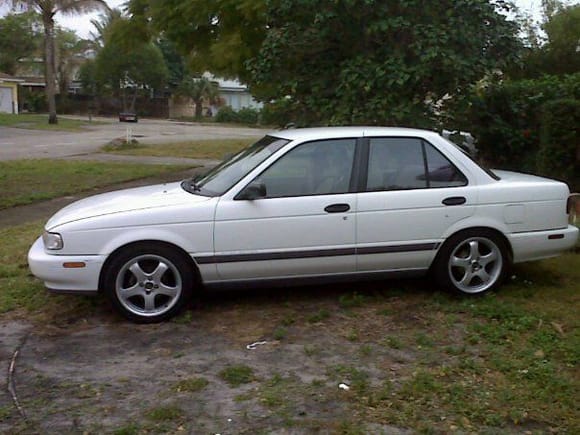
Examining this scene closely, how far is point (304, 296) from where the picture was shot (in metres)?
6.25

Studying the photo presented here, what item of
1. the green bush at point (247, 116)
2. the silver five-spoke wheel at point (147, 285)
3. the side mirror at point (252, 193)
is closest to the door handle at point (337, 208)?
the side mirror at point (252, 193)

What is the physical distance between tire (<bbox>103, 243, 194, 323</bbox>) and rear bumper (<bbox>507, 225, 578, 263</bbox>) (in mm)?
2666

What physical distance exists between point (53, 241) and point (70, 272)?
285 mm

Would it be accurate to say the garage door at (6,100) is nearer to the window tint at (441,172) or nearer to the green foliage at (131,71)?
the green foliage at (131,71)

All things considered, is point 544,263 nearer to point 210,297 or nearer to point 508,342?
point 508,342

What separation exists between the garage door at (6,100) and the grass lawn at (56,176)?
165 ft

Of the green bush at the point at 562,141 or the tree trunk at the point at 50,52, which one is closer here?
the green bush at the point at 562,141

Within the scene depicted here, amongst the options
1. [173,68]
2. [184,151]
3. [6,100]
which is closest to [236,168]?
[184,151]

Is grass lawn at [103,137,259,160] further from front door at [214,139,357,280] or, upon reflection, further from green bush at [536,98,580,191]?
front door at [214,139,357,280]

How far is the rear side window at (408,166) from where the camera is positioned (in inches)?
235

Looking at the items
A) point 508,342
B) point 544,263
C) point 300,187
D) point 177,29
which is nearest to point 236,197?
point 300,187

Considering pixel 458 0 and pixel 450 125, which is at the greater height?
pixel 458 0

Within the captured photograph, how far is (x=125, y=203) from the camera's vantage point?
588 cm

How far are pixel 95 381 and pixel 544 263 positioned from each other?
4.52 m
